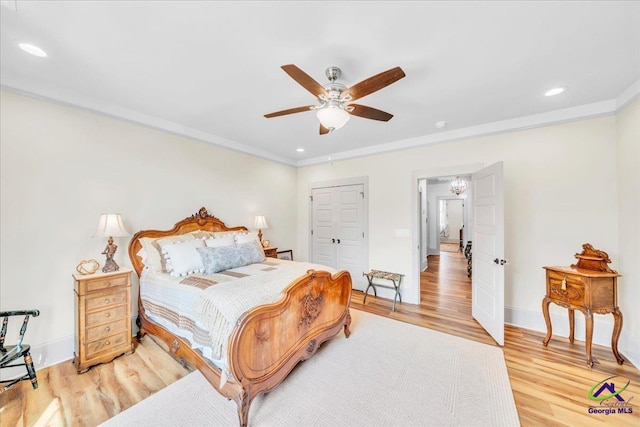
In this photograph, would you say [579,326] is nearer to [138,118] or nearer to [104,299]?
[104,299]

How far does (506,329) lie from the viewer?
313cm

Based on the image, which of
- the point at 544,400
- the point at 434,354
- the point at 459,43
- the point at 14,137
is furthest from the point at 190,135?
the point at 544,400

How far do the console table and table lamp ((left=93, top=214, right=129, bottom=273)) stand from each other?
185 inches

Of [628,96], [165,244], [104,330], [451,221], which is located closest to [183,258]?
[165,244]

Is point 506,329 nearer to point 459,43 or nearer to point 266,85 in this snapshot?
point 459,43

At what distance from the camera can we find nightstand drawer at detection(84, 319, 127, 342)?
2.33m

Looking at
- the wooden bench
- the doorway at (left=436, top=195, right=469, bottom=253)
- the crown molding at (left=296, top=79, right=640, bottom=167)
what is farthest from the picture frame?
the doorway at (left=436, top=195, right=469, bottom=253)

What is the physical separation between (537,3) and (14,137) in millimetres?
4259

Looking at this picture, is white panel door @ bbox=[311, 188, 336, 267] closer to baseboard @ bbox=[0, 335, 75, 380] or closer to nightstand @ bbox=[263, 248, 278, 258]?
nightstand @ bbox=[263, 248, 278, 258]

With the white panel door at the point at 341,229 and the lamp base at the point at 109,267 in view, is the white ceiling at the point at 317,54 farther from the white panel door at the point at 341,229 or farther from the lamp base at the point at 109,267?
the white panel door at the point at 341,229

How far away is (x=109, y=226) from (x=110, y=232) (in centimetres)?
7

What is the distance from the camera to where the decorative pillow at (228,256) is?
2.74 m

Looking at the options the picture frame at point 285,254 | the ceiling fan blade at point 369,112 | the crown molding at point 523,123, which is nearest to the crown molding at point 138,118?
the picture frame at point 285,254

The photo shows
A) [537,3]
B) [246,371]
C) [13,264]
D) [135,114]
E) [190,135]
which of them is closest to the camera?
[537,3]
